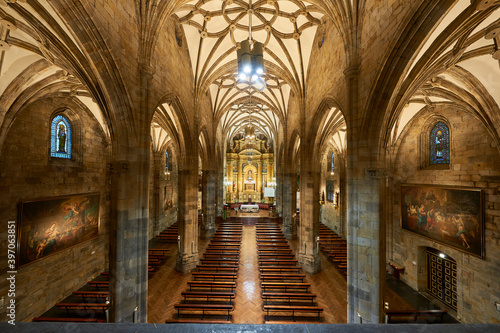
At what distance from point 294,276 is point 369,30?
31.4 feet

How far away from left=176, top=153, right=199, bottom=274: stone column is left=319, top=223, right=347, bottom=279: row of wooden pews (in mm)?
7655

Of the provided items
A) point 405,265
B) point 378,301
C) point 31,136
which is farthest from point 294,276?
point 31,136

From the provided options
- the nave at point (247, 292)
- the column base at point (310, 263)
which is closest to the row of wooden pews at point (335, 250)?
the nave at point (247, 292)

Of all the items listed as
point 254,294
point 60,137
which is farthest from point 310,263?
point 60,137

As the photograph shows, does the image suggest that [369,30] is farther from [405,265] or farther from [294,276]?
[405,265]

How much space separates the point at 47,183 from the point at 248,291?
9.31m

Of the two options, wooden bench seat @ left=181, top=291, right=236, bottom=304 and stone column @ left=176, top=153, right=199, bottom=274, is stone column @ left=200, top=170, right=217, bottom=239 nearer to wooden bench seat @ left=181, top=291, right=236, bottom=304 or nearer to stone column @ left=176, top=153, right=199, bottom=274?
stone column @ left=176, top=153, right=199, bottom=274

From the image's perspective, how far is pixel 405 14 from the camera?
450 centimetres

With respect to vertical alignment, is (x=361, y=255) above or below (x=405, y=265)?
above

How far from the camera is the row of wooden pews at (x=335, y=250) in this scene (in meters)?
11.3

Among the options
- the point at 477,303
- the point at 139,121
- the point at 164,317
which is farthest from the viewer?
the point at 477,303

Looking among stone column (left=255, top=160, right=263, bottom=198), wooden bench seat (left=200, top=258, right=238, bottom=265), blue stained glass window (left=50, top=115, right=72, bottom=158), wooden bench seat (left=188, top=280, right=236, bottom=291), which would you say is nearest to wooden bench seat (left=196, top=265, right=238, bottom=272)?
wooden bench seat (left=200, top=258, right=238, bottom=265)

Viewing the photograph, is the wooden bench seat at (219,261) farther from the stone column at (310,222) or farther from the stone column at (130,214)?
the stone column at (130,214)

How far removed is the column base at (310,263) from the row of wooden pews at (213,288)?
3.47 m
